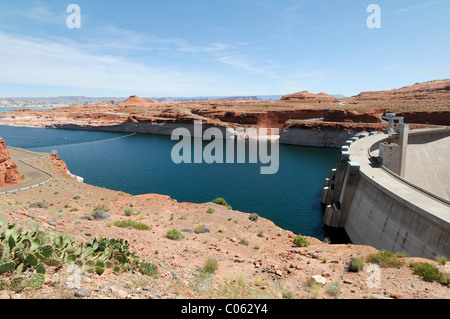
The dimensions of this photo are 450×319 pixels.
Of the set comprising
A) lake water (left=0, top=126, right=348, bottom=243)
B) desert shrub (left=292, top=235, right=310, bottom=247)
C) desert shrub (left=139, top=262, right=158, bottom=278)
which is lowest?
lake water (left=0, top=126, right=348, bottom=243)

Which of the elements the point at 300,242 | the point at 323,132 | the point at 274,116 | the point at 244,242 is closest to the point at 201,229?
the point at 244,242

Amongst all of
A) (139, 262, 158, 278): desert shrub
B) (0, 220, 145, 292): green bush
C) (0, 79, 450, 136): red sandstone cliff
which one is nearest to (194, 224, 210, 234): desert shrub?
(0, 220, 145, 292): green bush

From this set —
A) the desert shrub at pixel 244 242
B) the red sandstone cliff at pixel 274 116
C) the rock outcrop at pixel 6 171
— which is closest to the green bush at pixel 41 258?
the desert shrub at pixel 244 242

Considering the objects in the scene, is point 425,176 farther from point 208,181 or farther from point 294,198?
point 208,181

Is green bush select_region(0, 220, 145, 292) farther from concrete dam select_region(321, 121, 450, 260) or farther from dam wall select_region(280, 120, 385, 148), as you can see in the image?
dam wall select_region(280, 120, 385, 148)

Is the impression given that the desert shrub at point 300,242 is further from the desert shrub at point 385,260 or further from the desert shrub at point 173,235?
the desert shrub at point 173,235

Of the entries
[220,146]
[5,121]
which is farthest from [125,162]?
[5,121]
